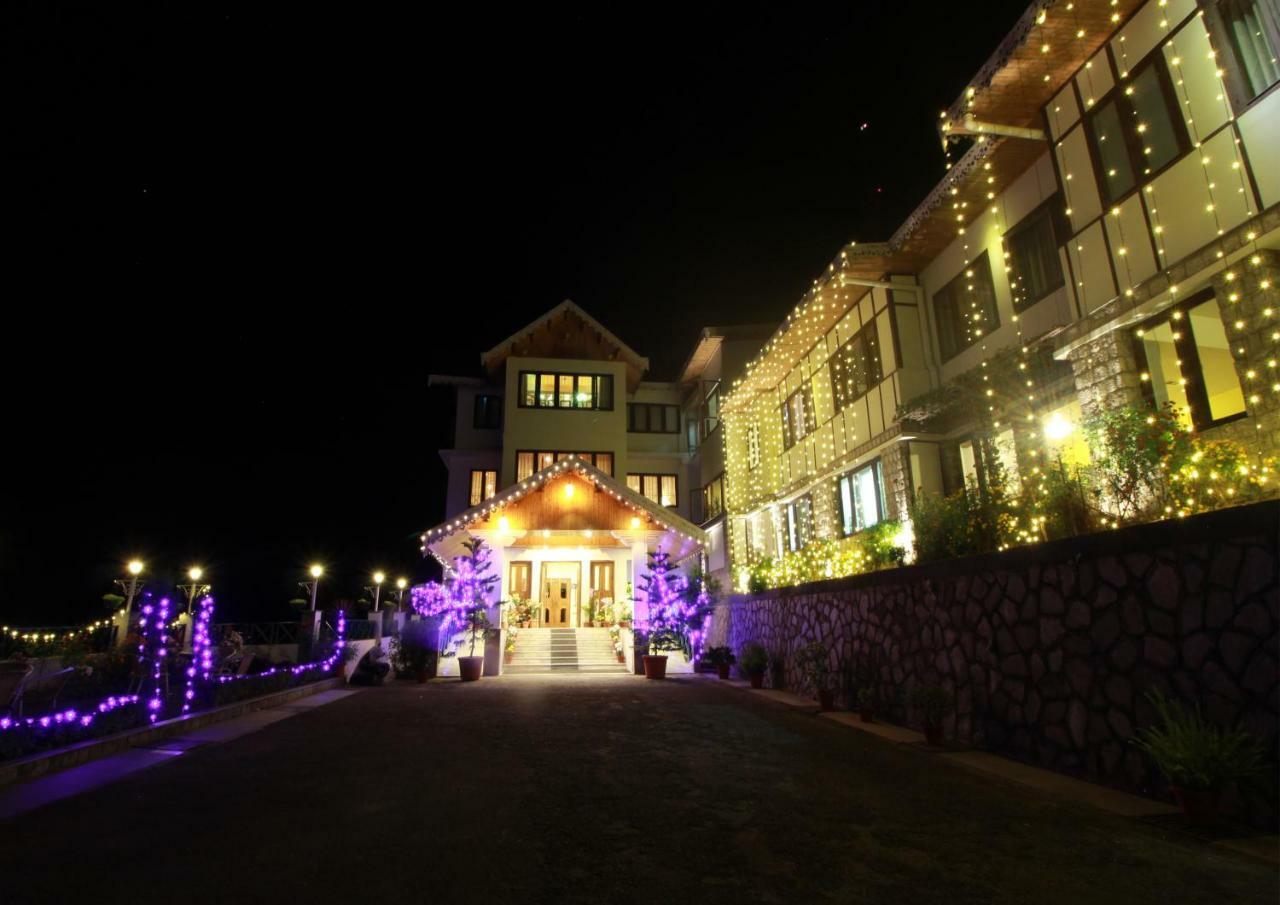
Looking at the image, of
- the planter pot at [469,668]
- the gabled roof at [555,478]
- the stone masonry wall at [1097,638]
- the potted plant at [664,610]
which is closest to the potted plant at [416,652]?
the planter pot at [469,668]

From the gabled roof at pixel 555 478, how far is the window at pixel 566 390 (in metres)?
7.25

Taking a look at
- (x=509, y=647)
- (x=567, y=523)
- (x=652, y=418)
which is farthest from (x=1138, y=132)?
(x=652, y=418)

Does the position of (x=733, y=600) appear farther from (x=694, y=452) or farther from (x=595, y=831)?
(x=595, y=831)

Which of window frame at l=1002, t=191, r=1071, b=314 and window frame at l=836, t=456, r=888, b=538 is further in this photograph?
window frame at l=836, t=456, r=888, b=538

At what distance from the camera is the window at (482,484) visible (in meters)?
27.8

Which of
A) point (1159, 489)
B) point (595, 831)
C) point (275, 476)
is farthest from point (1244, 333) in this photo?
point (275, 476)

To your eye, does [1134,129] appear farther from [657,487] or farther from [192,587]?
[192,587]

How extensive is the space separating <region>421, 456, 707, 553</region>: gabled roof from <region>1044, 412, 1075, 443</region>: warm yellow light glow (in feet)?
36.3

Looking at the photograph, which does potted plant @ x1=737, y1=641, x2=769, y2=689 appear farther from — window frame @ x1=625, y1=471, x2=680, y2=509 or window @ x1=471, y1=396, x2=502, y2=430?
window @ x1=471, y1=396, x2=502, y2=430

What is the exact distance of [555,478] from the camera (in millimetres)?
21156

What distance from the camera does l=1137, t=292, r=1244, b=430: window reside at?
8.38 m

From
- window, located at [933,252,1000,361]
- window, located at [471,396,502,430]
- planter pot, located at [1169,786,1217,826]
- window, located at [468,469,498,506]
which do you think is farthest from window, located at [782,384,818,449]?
planter pot, located at [1169,786,1217,826]

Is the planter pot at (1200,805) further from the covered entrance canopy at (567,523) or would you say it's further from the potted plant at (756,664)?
the covered entrance canopy at (567,523)

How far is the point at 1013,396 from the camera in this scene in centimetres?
1170
